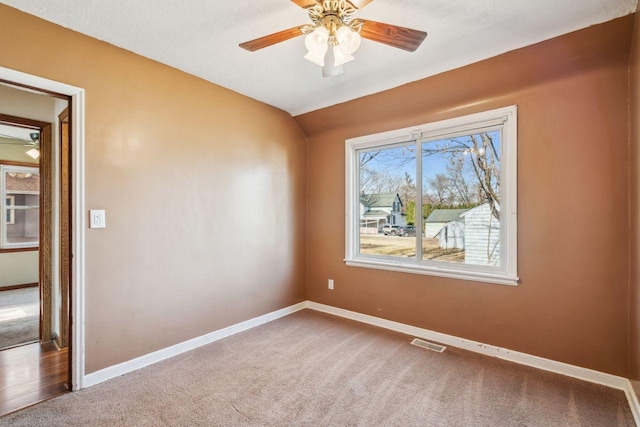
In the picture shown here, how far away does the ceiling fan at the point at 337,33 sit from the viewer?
156 cm

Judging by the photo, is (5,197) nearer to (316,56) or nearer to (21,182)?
(21,182)

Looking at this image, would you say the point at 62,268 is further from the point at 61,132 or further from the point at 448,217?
the point at 448,217

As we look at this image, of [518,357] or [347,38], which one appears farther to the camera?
[518,357]

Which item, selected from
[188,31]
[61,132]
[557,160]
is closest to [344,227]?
[557,160]

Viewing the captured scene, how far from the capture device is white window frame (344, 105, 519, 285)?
2.51m

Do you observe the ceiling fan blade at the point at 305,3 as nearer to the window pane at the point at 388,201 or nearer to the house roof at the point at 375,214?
the window pane at the point at 388,201

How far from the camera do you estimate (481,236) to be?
2760 mm

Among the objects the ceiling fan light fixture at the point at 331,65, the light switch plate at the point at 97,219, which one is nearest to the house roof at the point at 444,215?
the ceiling fan light fixture at the point at 331,65

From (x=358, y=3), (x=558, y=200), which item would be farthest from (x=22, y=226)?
(x=558, y=200)

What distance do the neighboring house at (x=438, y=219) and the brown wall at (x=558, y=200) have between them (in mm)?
467

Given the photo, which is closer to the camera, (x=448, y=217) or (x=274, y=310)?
(x=448, y=217)

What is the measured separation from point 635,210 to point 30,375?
4366mm

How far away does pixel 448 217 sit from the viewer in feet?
9.69

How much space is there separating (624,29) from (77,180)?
12.3 feet
